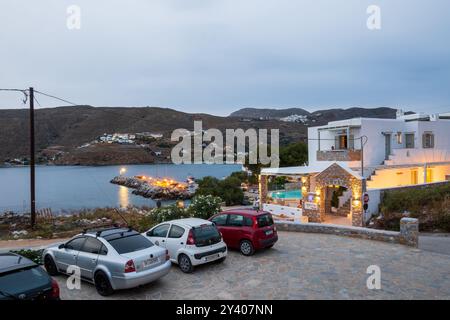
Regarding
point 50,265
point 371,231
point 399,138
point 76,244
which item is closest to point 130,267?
point 76,244

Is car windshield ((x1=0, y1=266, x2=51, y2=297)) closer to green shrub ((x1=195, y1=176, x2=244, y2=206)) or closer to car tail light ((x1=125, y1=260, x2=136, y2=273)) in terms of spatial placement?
car tail light ((x1=125, y1=260, x2=136, y2=273))

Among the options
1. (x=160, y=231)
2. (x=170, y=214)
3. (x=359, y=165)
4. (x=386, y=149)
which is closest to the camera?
(x=160, y=231)

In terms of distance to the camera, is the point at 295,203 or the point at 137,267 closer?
the point at 137,267

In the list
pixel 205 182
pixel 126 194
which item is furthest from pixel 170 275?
pixel 126 194

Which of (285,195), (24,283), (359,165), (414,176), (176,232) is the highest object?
(359,165)

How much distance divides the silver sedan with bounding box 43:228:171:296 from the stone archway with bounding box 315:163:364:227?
45.0 ft

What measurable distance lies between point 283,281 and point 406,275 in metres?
3.36

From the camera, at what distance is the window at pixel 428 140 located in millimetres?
28697

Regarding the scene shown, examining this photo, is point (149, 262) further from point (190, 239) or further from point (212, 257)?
point (212, 257)

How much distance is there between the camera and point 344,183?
1945 cm

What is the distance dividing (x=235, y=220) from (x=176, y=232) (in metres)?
2.39

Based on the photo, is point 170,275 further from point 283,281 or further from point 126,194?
point 126,194

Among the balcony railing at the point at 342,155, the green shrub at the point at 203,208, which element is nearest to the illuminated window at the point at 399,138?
the balcony railing at the point at 342,155

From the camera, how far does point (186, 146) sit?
4670 inches
